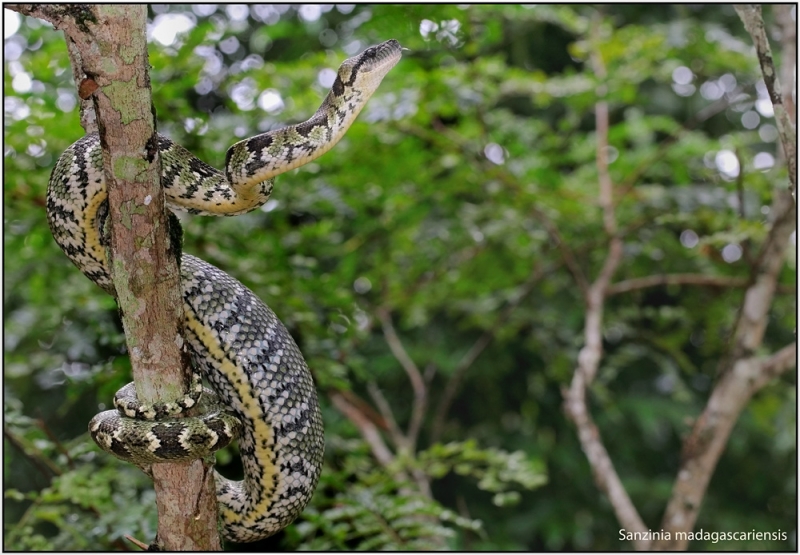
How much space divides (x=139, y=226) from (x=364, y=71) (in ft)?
2.65

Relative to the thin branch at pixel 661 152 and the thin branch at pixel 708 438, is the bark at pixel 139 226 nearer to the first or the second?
the thin branch at pixel 708 438

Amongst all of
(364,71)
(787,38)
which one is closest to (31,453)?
(364,71)

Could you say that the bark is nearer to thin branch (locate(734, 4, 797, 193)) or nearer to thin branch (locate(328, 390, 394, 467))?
thin branch (locate(734, 4, 797, 193))

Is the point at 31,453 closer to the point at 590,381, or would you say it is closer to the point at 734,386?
the point at 590,381

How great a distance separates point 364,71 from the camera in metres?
Answer: 2.22

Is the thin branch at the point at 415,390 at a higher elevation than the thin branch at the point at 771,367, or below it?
below

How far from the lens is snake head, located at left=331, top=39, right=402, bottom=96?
2.22 meters

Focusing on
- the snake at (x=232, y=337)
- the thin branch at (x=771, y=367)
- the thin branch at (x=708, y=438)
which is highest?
the snake at (x=232, y=337)

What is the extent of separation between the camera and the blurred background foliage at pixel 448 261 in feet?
10.5

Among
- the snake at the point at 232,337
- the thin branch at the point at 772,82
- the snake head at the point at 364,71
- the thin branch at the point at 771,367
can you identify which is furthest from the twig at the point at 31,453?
the thin branch at the point at 771,367

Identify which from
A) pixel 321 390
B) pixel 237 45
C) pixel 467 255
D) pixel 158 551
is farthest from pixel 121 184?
pixel 237 45

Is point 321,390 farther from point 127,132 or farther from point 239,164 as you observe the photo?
point 127,132

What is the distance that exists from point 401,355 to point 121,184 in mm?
3038

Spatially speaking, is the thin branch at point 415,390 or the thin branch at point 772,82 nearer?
the thin branch at point 772,82
